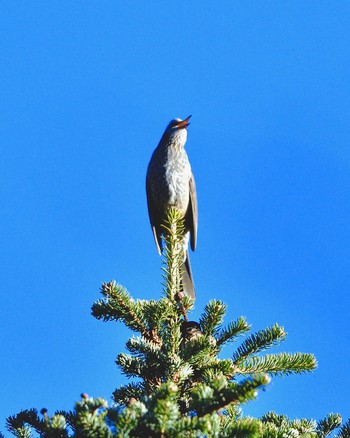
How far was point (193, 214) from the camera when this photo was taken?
6629 millimetres

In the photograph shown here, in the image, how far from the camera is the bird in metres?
6.29

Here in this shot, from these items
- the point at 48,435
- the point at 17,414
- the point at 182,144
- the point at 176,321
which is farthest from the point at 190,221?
the point at 48,435

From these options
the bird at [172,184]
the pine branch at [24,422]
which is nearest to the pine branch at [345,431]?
the pine branch at [24,422]

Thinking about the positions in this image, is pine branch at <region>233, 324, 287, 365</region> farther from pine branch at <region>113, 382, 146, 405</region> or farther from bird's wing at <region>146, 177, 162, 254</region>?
bird's wing at <region>146, 177, 162, 254</region>

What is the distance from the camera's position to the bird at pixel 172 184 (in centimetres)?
629

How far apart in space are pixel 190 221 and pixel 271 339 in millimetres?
3888

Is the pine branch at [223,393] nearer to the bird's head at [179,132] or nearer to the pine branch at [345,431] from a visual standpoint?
the pine branch at [345,431]

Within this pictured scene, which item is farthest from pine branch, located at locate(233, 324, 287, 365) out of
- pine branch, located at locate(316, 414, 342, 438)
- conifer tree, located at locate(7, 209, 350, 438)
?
pine branch, located at locate(316, 414, 342, 438)

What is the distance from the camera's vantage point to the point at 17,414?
2.44 meters

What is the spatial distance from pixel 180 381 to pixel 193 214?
4.15m

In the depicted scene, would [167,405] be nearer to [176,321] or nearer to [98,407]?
[98,407]

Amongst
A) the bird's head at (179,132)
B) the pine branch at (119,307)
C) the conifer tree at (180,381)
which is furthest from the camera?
the bird's head at (179,132)

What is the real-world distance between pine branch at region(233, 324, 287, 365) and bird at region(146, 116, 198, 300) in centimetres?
330

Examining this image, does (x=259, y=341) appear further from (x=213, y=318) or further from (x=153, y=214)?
(x=153, y=214)
